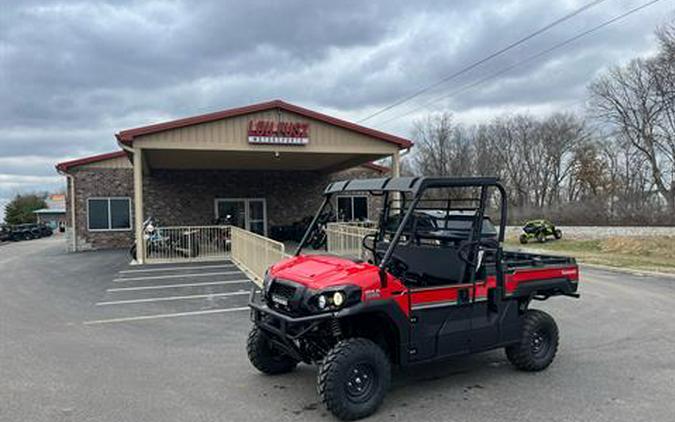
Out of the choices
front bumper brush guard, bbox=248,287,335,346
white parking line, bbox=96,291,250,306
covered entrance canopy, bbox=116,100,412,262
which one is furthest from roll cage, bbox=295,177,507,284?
covered entrance canopy, bbox=116,100,412,262

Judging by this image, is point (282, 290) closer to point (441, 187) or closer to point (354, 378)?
point (354, 378)

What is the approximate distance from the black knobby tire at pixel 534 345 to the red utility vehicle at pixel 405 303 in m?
0.01

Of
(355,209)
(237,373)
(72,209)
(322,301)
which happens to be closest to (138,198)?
(72,209)

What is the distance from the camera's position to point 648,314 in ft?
26.9

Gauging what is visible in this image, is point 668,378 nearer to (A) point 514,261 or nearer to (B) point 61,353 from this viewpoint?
(A) point 514,261

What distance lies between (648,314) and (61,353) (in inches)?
332

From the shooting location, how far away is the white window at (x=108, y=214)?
22013 millimetres

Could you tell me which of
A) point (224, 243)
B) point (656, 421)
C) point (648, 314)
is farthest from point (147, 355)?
point (224, 243)

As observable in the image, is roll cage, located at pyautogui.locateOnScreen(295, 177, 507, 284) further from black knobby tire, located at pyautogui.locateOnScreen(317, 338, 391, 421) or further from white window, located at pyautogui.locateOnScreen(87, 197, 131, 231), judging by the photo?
white window, located at pyautogui.locateOnScreen(87, 197, 131, 231)

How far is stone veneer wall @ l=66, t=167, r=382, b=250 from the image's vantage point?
21969 millimetres

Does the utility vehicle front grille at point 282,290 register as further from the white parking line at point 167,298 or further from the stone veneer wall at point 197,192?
the stone veneer wall at point 197,192

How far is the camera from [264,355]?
17.3 feet

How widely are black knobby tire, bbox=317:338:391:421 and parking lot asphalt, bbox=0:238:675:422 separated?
23cm

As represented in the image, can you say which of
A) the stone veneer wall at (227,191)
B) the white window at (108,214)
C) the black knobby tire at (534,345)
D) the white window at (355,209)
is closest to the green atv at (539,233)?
the stone veneer wall at (227,191)
